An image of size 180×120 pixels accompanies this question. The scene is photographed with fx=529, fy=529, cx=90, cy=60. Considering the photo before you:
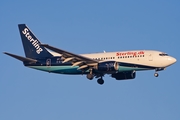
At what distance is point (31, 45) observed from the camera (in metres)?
86.6

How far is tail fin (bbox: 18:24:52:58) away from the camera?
84.6 m

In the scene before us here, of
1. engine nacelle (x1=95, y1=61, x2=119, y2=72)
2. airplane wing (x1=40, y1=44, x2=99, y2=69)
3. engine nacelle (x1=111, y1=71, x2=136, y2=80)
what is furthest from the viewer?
engine nacelle (x1=111, y1=71, x2=136, y2=80)

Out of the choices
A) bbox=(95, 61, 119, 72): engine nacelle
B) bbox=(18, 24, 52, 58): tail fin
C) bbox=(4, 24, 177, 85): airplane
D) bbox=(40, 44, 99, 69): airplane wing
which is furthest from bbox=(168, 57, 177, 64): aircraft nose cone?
bbox=(18, 24, 52, 58): tail fin

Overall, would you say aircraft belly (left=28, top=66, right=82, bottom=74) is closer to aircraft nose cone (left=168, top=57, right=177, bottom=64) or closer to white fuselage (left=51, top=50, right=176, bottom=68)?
white fuselage (left=51, top=50, right=176, bottom=68)

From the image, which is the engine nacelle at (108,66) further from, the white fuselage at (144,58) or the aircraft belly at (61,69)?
the aircraft belly at (61,69)

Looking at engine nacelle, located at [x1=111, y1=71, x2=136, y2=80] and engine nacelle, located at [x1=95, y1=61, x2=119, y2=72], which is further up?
engine nacelle, located at [x1=95, y1=61, x2=119, y2=72]

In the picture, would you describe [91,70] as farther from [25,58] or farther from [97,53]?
[25,58]

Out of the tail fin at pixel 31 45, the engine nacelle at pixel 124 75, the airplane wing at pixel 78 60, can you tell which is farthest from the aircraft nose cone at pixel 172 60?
the tail fin at pixel 31 45

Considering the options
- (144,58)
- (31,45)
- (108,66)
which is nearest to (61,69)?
(31,45)

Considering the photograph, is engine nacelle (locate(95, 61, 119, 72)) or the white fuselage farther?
the white fuselage

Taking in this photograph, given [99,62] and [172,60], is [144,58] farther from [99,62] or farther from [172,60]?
[99,62]

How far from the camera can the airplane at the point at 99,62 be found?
253 ft

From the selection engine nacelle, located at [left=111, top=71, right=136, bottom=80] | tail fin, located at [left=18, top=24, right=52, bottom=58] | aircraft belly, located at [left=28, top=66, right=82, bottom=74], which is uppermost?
tail fin, located at [left=18, top=24, right=52, bottom=58]

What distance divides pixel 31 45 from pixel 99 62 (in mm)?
14077
